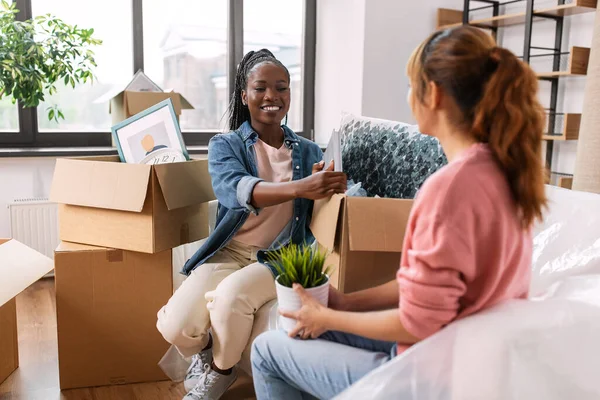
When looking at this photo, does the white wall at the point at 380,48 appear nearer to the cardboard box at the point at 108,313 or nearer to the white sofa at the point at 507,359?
the cardboard box at the point at 108,313

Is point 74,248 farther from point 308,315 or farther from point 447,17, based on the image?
point 447,17

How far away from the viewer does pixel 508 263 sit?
0.89 metres

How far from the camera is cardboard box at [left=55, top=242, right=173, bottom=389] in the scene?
182 cm

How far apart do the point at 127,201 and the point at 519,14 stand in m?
2.42

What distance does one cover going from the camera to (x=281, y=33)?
3648 mm

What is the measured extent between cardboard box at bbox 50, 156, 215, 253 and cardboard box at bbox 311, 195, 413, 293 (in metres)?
0.57

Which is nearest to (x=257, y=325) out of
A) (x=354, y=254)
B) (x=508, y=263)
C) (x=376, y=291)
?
(x=354, y=254)

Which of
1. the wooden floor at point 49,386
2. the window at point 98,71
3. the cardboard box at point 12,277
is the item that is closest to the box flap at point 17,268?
the cardboard box at point 12,277

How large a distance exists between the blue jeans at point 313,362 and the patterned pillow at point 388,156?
0.68 meters

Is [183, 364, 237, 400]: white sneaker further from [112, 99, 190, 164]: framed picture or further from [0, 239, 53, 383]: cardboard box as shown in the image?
[112, 99, 190, 164]: framed picture

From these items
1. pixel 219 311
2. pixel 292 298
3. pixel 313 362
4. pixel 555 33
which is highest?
pixel 555 33

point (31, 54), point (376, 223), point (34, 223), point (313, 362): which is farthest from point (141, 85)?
point (313, 362)

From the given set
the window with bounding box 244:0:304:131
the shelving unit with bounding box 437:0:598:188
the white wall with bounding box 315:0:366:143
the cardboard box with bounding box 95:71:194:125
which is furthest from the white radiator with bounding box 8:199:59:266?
the shelving unit with bounding box 437:0:598:188

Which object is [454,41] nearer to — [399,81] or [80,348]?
[80,348]
